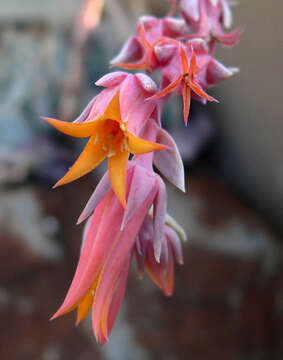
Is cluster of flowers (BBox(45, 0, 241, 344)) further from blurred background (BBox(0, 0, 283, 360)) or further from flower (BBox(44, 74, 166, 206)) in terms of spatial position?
blurred background (BBox(0, 0, 283, 360))

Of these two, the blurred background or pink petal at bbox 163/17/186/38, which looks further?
the blurred background

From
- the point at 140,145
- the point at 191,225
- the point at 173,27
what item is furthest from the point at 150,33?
the point at 191,225

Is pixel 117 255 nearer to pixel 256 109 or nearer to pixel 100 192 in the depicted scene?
pixel 100 192

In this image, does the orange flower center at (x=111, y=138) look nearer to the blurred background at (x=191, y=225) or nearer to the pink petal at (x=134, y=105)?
the pink petal at (x=134, y=105)

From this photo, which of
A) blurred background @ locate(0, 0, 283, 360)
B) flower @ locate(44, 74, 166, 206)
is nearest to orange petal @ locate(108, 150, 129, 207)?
flower @ locate(44, 74, 166, 206)

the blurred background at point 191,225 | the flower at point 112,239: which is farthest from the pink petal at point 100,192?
→ the blurred background at point 191,225

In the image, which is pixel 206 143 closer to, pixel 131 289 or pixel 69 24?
pixel 131 289
